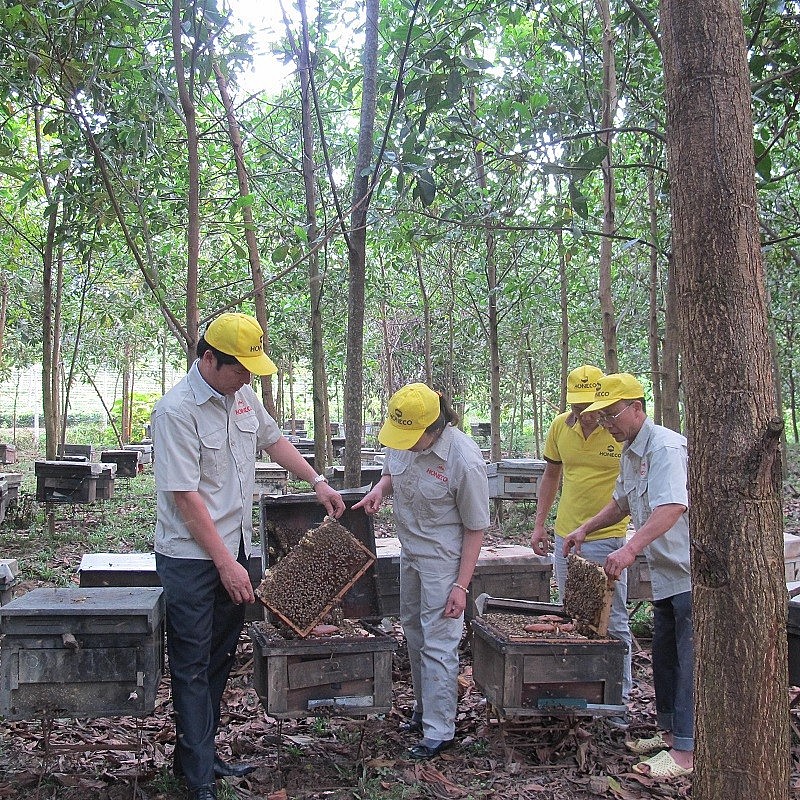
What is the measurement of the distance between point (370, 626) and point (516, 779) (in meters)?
1.03

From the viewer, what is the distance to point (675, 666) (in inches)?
163

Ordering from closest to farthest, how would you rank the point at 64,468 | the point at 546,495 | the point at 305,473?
the point at 305,473 < the point at 546,495 < the point at 64,468

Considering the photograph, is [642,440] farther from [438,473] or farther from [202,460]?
[202,460]

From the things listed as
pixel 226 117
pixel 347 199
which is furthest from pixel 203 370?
pixel 347 199

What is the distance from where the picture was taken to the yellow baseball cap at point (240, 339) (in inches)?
141

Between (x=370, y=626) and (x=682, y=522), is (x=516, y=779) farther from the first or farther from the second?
(x=682, y=522)

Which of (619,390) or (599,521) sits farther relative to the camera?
(599,521)

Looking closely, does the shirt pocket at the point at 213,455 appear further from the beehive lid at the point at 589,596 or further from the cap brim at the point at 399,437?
the beehive lid at the point at 589,596

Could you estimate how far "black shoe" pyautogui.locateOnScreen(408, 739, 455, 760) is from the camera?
4066 millimetres

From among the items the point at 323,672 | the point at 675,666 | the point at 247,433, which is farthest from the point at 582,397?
the point at 323,672

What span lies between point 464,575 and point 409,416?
87 centimetres

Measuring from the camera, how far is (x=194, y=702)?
141 inches

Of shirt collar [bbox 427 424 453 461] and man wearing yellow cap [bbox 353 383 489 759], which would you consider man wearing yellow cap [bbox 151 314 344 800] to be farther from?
shirt collar [bbox 427 424 453 461]

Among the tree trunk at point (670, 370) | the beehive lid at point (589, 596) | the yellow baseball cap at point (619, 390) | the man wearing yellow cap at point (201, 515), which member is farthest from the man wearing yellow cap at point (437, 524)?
the tree trunk at point (670, 370)
